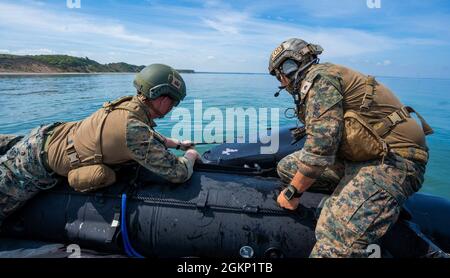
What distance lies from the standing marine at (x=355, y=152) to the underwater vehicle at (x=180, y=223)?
0.95 ft

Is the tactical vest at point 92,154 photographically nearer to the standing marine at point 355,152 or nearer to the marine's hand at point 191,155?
the marine's hand at point 191,155

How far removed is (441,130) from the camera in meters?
12.0

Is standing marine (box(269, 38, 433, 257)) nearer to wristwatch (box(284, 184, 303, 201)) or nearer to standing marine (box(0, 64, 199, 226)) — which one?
wristwatch (box(284, 184, 303, 201))

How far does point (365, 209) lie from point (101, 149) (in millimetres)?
2109

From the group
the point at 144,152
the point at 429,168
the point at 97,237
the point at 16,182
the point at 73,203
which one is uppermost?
the point at 144,152

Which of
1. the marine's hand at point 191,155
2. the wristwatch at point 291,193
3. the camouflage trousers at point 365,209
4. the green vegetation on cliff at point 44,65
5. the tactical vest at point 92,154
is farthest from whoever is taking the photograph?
the green vegetation on cliff at point 44,65

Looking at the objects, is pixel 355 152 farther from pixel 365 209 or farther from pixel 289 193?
pixel 289 193

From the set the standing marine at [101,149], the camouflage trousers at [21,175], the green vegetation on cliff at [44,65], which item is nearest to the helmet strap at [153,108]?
the standing marine at [101,149]

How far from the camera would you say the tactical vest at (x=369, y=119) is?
2510 millimetres

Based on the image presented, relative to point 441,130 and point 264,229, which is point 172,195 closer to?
point 264,229

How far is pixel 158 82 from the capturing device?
2.87 meters
